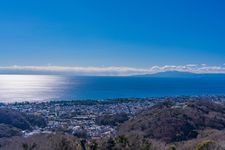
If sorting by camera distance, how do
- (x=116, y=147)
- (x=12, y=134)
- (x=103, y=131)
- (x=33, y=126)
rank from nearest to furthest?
(x=116, y=147)
(x=12, y=134)
(x=103, y=131)
(x=33, y=126)

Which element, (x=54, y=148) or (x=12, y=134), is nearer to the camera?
(x=54, y=148)

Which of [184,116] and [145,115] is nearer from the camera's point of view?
[184,116]

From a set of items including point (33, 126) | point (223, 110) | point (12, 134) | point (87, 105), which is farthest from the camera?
point (87, 105)

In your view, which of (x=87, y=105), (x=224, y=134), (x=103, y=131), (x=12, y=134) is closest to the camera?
(x=224, y=134)

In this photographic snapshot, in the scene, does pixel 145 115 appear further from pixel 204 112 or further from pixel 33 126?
pixel 33 126

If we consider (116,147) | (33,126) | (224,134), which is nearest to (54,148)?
(116,147)

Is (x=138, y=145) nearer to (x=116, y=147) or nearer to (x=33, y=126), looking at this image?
(x=116, y=147)

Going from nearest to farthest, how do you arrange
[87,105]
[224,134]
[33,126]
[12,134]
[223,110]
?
1. [224,134]
2. [12,134]
3. [33,126]
4. [223,110]
5. [87,105]

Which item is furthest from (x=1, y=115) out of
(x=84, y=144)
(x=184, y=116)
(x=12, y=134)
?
(x=84, y=144)
